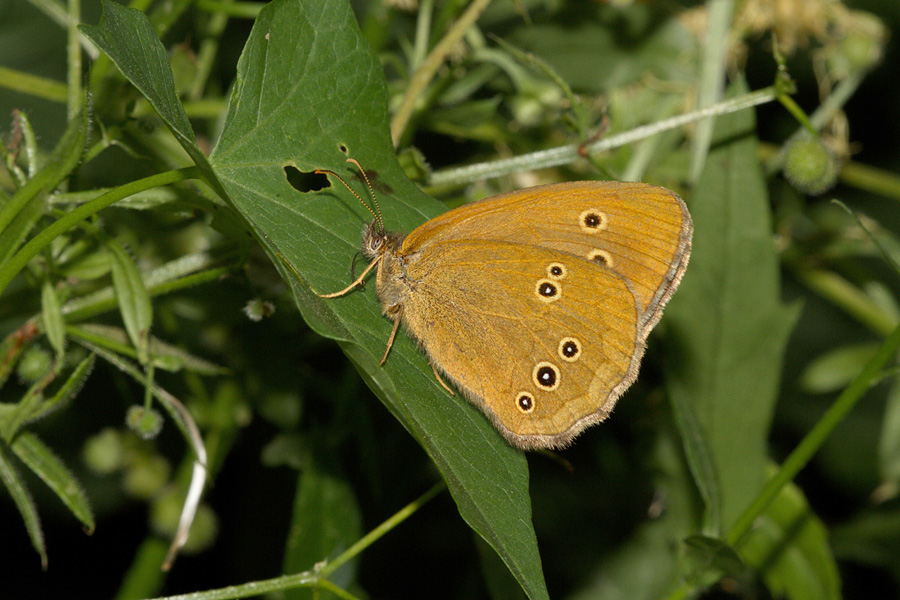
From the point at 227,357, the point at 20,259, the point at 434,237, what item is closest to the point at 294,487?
the point at 227,357

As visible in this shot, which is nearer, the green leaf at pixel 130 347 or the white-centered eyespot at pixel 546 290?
the green leaf at pixel 130 347

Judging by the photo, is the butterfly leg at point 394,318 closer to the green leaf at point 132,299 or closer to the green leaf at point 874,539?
the green leaf at point 132,299

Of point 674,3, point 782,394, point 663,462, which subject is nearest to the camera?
point 663,462

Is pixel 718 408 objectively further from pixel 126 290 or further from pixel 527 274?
pixel 126 290

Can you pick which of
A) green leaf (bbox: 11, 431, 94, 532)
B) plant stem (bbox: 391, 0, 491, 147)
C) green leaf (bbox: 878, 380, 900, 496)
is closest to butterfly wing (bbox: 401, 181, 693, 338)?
plant stem (bbox: 391, 0, 491, 147)

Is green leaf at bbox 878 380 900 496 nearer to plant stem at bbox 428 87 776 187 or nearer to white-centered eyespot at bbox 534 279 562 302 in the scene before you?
plant stem at bbox 428 87 776 187

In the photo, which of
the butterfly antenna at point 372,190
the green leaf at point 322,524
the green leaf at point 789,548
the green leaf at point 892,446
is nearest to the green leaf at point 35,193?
the butterfly antenna at point 372,190
